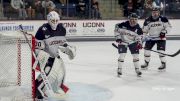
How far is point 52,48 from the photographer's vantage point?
556 centimetres

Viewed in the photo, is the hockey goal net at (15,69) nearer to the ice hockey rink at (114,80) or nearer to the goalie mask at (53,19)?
the goalie mask at (53,19)

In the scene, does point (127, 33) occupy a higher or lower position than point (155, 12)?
lower

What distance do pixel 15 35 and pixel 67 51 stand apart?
733 millimetres

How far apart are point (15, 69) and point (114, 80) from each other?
6.33ft

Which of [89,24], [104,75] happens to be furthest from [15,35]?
[89,24]

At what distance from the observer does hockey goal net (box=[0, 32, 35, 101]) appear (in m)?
5.35

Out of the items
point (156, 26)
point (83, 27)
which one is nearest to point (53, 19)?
point (156, 26)

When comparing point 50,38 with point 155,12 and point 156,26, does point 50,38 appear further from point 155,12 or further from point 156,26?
point 156,26

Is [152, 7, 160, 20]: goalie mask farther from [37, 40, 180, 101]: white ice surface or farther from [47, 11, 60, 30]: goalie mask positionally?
[47, 11, 60, 30]: goalie mask

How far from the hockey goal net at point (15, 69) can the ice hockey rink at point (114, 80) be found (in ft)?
1.83

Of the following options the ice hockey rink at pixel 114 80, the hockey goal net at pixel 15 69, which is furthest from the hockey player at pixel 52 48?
the ice hockey rink at pixel 114 80

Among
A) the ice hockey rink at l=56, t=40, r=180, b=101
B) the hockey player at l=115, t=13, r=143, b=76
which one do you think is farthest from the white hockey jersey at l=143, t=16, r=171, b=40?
the hockey player at l=115, t=13, r=143, b=76

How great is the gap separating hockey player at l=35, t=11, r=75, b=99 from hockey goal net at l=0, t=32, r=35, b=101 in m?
0.15

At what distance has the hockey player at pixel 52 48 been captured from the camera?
539cm
